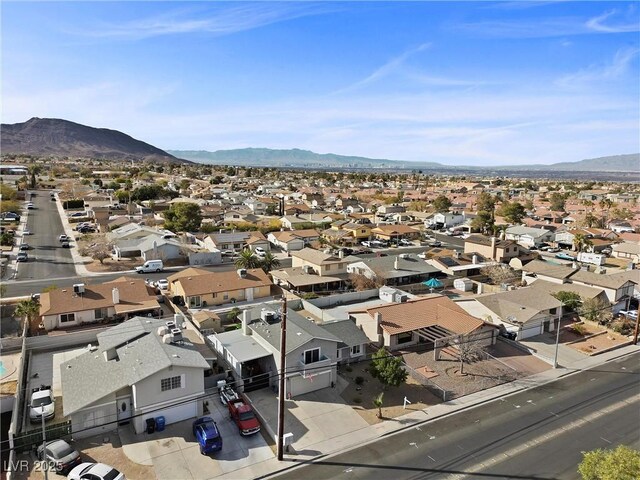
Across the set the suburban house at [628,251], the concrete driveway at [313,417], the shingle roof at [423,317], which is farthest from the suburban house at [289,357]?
the suburban house at [628,251]

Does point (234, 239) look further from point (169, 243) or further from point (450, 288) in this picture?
point (450, 288)

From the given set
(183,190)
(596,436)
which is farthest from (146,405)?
(183,190)

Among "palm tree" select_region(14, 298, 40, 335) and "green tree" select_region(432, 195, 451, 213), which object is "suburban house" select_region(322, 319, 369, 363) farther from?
"green tree" select_region(432, 195, 451, 213)

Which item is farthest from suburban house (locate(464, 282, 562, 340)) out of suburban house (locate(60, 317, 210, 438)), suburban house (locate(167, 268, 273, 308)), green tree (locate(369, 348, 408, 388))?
suburban house (locate(60, 317, 210, 438))

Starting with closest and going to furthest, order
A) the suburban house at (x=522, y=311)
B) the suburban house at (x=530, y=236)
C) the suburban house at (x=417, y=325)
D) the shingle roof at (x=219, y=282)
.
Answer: the suburban house at (x=417, y=325) < the suburban house at (x=522, y=311) < the shingle roof at (x=219, y=282) < the suburban house at (x=530, y=236)

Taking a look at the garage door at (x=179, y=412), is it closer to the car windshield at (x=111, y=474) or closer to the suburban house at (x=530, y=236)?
the car windshield at (x=111, y=474)
